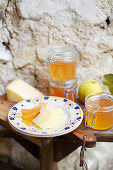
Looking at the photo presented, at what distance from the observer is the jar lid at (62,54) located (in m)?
1.07

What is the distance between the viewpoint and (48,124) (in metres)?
0.90

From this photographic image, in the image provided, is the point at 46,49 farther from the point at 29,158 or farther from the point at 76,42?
the point at 29,158

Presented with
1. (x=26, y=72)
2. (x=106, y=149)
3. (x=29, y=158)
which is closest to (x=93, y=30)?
(x=26, y=72)

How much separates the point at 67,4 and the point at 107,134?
67 centimetres

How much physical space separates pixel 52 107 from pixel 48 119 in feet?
0.40

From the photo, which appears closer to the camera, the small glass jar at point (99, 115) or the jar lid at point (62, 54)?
the small glass jar at point (99, 115)

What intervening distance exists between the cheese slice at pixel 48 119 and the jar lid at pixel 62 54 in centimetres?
26

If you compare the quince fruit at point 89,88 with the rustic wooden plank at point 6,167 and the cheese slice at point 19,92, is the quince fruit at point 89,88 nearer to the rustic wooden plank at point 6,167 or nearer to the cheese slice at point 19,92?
the cheese slice at point 19,92

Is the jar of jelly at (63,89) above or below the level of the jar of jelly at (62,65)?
below

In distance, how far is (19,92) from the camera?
3.73ft

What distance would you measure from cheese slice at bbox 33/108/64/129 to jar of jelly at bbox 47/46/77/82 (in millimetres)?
213

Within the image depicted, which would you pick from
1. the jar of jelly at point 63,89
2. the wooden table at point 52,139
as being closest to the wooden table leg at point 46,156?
the wooden table at point 52,139

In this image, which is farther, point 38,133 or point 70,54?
point 70,54

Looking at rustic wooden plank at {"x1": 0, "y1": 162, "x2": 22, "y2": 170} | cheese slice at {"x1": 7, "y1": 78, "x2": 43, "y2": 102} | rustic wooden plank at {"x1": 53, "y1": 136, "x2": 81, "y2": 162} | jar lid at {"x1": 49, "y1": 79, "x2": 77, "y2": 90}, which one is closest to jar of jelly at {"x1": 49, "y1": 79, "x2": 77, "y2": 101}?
jar lid at {"x1": 49, "y1": 79, "x2": 77, "y2": 90}
